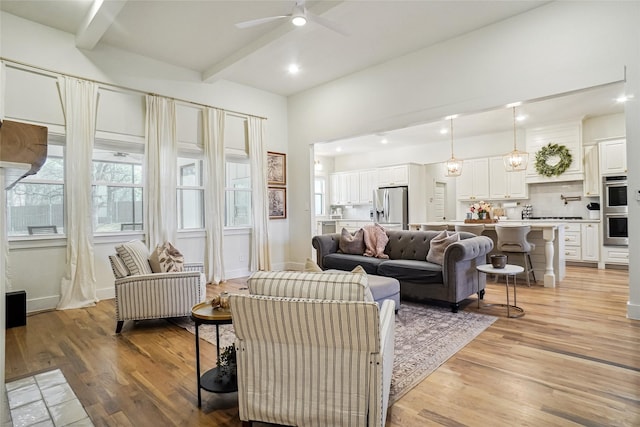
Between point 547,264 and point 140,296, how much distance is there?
5.22m

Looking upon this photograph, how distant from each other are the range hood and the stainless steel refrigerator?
8353 mm

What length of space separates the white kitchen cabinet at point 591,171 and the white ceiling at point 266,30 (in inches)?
49.3

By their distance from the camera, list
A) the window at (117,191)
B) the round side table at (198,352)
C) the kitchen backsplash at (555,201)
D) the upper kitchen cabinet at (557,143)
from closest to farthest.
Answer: the round side table at (198,352), the window at (117,191), the upper kitchen cabinet at (557,143), the kitchen backsplash at (555,201)

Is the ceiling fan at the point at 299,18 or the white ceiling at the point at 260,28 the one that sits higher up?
the white ceiling at the point at 260,28

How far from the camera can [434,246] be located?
4164 millimetres

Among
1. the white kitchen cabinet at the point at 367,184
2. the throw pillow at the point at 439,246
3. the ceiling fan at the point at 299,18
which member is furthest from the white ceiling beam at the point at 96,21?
the white kitchen cabinet at the point at 367,184

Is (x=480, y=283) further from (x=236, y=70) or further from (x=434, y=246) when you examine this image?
Result: (x=236, y=70)

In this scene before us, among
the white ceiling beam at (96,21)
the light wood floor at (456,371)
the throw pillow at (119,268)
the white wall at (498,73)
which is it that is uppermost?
the white ceiling beam at (96,21)

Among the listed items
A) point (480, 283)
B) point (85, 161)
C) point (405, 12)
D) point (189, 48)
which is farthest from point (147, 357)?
point (405, 12)

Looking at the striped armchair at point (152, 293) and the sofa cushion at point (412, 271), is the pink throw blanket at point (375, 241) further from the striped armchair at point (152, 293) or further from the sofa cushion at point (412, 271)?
the striped armchair at point (152, 293)

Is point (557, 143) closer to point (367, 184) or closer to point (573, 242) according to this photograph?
point (573, 242)

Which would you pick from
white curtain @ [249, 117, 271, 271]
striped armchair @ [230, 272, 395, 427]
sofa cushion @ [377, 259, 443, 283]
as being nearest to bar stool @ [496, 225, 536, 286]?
sofa cushion @ [377, 259, 443, 283]

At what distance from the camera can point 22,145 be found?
79 centimetres

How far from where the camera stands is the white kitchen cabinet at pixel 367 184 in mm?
9531
